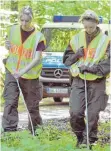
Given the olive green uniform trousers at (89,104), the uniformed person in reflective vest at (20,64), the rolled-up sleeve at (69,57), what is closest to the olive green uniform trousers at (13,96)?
the uniformed person in reflective vest at (20,64)

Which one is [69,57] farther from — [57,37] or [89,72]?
[57,37]

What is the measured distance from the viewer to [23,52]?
8.94 meters

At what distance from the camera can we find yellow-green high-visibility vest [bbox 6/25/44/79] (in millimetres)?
8906

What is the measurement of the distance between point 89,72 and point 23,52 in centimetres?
135

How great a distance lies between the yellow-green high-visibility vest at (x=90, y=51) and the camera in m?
7.98

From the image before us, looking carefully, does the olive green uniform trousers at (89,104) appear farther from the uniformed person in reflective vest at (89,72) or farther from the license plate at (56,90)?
the license plate at (56,90)

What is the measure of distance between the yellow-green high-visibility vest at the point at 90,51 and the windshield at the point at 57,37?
876cm

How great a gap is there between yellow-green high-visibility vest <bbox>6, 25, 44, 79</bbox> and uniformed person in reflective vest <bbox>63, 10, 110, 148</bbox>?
0.89 meters

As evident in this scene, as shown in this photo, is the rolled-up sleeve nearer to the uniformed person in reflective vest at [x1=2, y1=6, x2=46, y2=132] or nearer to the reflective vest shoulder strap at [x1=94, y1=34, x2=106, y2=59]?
the reflective vest shoulder strap at [x1=94, y1=34, x2=106, y2=59]

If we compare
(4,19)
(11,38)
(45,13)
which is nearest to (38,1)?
(45,13)

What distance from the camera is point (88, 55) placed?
26.5 feet

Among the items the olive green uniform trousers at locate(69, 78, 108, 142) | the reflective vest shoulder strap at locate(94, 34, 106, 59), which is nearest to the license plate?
the olive green uniform trousers at locate(69, 78, 108, 142)

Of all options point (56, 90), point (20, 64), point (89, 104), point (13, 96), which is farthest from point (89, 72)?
point (56, 90)

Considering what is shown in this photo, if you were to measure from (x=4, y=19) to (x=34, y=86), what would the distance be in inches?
306
